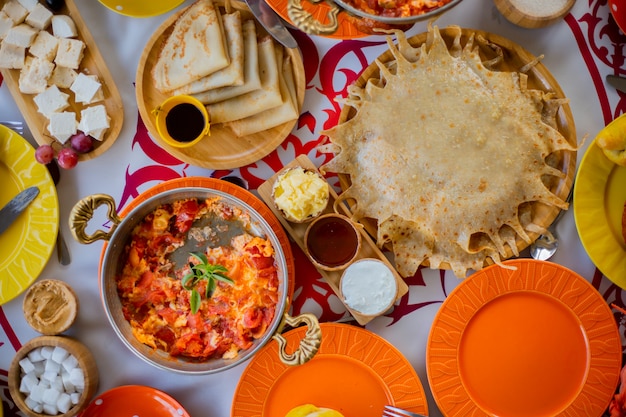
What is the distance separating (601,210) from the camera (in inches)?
82.8

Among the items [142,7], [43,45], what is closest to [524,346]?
[142,7]

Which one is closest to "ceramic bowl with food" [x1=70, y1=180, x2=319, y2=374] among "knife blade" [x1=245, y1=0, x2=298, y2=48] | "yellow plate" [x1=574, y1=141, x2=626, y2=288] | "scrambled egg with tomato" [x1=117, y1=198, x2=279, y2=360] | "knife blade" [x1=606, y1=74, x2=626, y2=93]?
"scrambled egg with tomato" [x1=117, y1=198, x2=279, y2=360]

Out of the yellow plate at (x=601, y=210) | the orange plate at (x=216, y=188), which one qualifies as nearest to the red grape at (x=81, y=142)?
the orange plate at (x=216, y=188)

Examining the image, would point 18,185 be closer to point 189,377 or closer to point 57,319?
point 57,319

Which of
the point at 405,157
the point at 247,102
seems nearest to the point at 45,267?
the point at 247,102

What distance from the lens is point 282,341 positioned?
69.2 inches

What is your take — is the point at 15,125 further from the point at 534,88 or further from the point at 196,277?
the point at 534,88

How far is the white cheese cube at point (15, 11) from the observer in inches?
84.6

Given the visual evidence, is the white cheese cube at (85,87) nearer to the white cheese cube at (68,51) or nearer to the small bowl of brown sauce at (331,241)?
the white cheese cube at (68,51)

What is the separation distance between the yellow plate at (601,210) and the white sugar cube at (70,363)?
183cm

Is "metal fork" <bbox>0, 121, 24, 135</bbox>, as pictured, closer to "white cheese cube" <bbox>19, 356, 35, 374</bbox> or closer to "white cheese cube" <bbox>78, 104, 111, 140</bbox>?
"white cheese cube" <bbox>78, 104, 111, 140</bbox>

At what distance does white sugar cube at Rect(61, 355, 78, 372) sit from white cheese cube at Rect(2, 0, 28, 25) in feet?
4.02

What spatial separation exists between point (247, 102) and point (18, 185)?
900mm

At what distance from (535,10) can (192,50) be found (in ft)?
3.95
